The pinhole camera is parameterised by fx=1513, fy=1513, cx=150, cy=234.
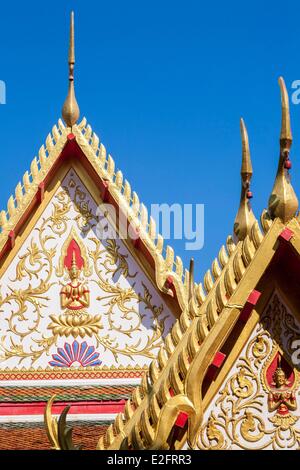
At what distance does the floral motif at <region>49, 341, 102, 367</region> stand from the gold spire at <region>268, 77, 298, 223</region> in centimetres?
505

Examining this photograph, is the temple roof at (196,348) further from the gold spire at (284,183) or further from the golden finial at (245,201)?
the golden finial at (245,201)

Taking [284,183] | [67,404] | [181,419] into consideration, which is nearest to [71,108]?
[67,404]

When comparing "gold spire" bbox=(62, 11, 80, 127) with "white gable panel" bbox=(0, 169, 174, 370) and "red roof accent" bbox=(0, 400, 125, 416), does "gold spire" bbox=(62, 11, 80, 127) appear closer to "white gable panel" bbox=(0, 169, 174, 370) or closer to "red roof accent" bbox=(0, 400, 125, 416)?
"white gable panel" bbox=(0, 169, 174, 370)

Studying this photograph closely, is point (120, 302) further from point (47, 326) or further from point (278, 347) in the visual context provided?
point (278, 347)

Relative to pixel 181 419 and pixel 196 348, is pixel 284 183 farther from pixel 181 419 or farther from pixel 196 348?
pixel 181 419

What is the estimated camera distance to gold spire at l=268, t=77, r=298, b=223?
377 inches

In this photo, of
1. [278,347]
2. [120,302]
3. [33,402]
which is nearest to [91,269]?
[120,302]

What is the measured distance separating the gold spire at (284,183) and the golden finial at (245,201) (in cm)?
37

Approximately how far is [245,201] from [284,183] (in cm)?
73

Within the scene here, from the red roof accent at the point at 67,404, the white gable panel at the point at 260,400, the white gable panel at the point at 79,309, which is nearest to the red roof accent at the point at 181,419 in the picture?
the white gable panel at the point at 260,400

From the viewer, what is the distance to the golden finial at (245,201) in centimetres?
1005

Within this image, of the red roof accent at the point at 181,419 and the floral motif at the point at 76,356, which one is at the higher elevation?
the floral motif at the point at 76,356

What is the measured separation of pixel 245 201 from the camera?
33.9 feet

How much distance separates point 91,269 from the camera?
14.5 m
